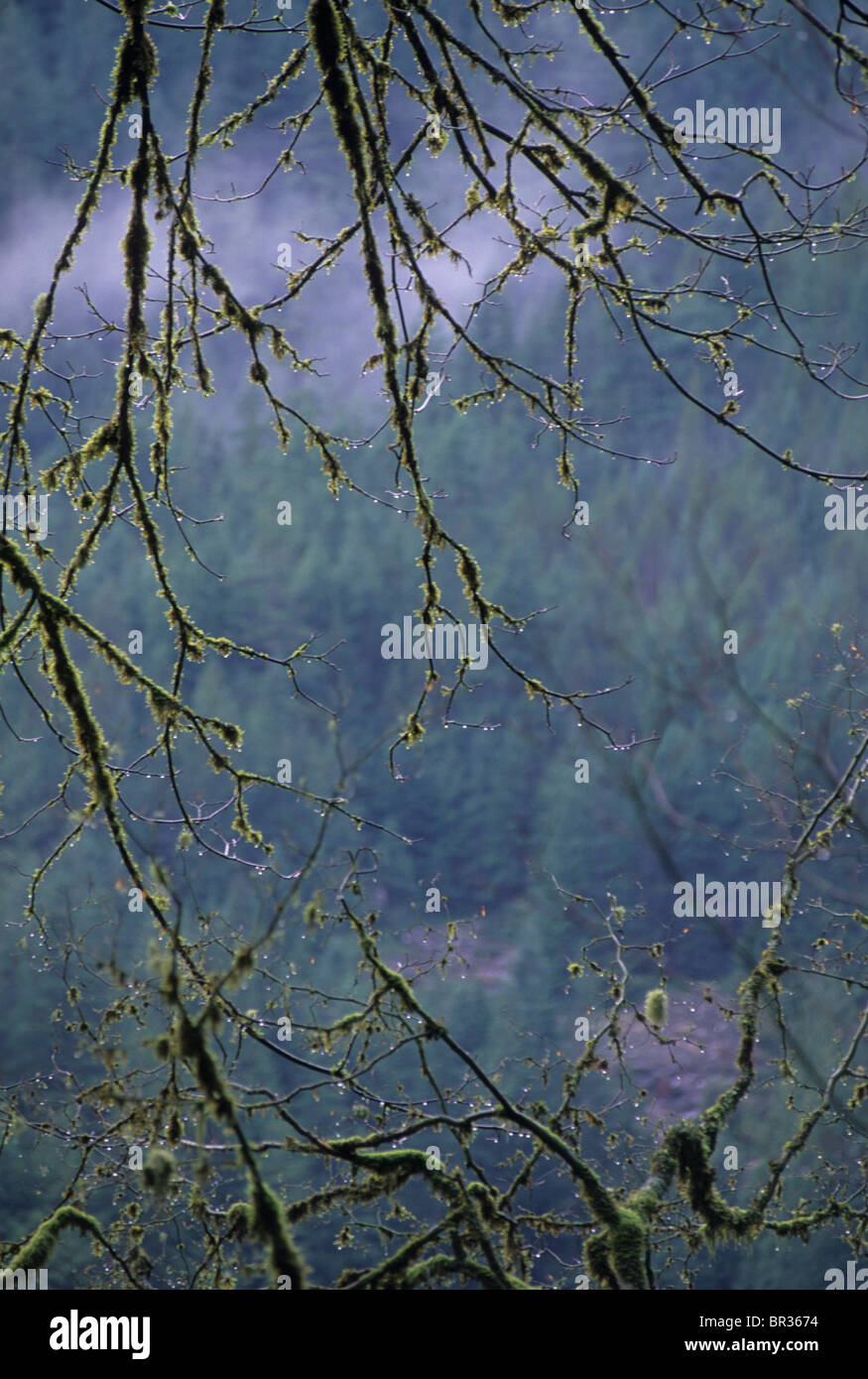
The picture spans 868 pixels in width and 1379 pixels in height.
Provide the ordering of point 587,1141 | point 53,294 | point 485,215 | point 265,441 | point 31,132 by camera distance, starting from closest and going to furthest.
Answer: point 53,294
point 485,215
point 587,1141
point 265,441
point 31,132

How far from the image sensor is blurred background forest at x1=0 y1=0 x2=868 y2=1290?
596 inches

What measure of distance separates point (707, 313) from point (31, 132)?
24.9m

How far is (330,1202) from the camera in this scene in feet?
6.88

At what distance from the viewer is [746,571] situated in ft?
67.1

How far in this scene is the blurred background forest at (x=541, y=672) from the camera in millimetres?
15148

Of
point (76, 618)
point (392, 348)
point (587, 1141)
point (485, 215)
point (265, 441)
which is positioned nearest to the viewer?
point (76, 618)

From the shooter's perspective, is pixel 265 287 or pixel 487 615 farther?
pixel 265 287

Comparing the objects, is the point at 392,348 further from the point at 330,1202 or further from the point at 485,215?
the point at 330,1202

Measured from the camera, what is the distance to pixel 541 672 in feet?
67.1

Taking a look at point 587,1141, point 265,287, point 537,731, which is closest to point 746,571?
point 537,731

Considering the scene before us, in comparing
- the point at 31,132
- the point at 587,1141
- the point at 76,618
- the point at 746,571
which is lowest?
the point at 587,1141
